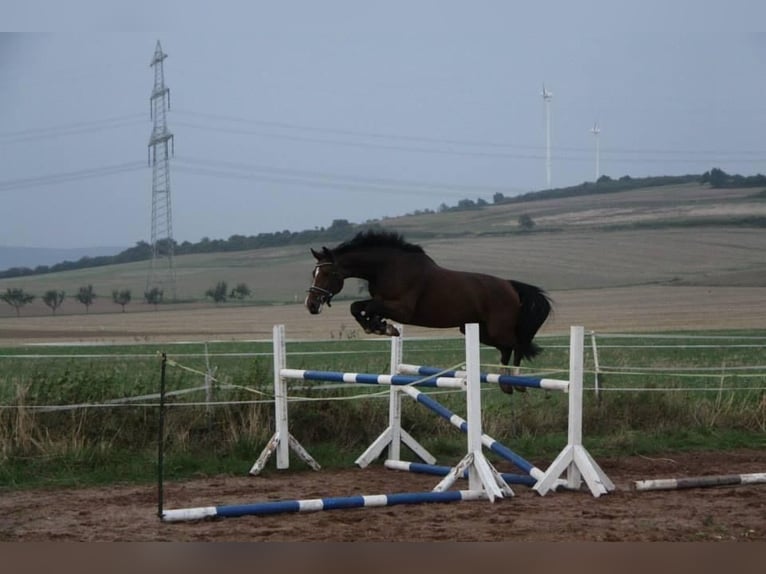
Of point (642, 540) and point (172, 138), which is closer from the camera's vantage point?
point (642, 540)

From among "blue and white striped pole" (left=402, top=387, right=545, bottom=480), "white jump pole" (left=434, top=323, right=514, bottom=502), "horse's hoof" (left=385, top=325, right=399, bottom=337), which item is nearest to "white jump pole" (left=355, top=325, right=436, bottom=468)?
"horse's hoof" (left=385, top=325, right=399, bottom=337)

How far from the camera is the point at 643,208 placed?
57438mm

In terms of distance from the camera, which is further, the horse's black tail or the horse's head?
the horse's black tail

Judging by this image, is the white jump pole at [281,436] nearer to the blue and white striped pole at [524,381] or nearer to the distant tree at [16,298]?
the blue and white striped pole at [524,381]

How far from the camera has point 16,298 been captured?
4325cm

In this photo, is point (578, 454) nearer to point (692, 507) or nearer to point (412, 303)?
point (692, 507)

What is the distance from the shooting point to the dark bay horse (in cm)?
773

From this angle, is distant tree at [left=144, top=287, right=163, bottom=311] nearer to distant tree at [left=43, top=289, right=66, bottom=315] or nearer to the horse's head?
distant tree at [left=43, top=289, right=66, bottom=315]

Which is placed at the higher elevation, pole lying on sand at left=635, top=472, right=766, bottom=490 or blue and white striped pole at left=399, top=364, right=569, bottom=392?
blue and white striped pole at left=399, top=364, right=569, bottom=392

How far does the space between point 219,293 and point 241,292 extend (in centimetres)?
98

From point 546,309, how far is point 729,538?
345cm

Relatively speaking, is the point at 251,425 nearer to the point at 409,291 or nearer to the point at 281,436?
the point at 281,436

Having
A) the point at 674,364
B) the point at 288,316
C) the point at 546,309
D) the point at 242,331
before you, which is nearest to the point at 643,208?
the point at 288,316

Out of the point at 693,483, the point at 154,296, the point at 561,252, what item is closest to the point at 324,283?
the point at 693,483
